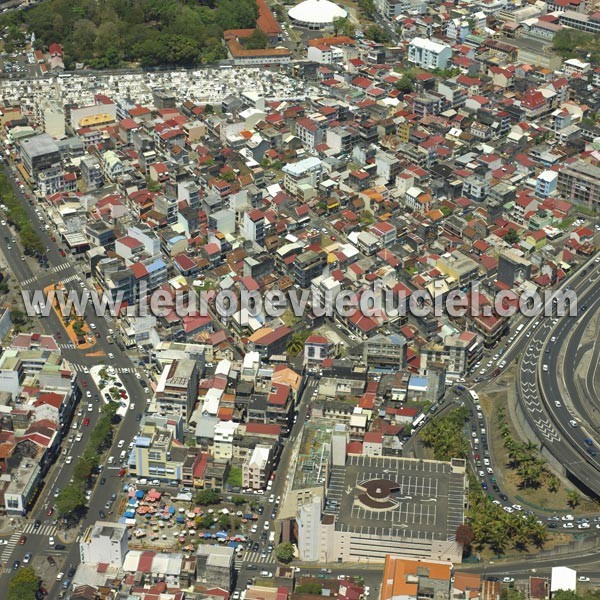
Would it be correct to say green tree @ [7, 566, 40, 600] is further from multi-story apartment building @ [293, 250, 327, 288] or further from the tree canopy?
the tree canopy

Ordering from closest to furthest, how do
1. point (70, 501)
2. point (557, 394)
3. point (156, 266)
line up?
point (70, 501), point (557, 394), point (156, 266)

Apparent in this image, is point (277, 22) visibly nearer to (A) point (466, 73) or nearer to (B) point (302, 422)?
(A) point (466, 73)

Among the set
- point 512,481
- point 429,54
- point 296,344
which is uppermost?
point 429,54

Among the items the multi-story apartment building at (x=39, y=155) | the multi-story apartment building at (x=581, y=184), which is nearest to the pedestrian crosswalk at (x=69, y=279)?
the multi-story apartment building at (x=39, y=155)

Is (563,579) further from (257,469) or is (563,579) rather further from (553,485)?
(257,469)

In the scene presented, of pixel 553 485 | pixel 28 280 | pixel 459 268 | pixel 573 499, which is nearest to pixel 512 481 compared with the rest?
pixel 553 485

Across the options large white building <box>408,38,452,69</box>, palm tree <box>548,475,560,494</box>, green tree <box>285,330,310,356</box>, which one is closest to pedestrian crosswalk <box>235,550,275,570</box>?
palm tree <box>548,475,560,494</box>

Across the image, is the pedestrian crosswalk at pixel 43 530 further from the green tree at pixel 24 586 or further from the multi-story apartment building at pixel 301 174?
the multi-story apartment building at pixel 301 174
